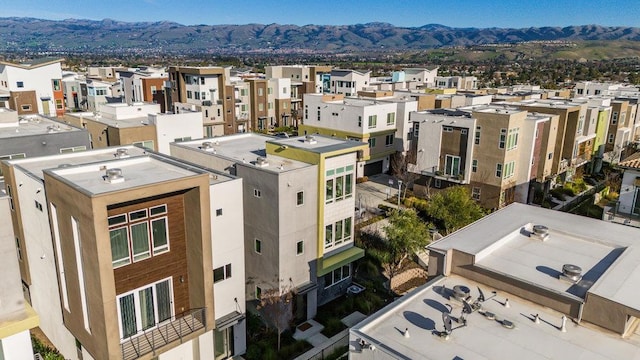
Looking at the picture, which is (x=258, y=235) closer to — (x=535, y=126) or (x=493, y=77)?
(x=535, y=126)

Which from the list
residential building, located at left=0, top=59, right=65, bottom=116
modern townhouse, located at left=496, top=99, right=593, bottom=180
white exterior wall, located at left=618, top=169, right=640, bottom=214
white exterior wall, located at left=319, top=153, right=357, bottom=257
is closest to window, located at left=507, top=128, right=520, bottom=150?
modern townhouse, located at left=496, top=99, right=593, bottom=180

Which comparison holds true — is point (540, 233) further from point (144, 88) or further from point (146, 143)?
point (144, 88)

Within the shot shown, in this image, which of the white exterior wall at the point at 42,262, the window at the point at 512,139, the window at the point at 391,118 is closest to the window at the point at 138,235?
the white exterior wall at the point at 42,262

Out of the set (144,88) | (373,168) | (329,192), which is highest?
(144,88)

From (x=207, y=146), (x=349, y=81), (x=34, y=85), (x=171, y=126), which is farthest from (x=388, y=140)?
(x=34, y=85)

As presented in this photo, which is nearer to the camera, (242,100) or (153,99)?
(242,100)

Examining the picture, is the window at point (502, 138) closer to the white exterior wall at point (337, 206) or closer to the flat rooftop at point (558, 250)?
the flat rooftop at point (558, 250)

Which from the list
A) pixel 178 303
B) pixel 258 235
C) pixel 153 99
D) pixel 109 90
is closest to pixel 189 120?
pixel 258 235

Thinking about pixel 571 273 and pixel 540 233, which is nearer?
pixel 571 273
